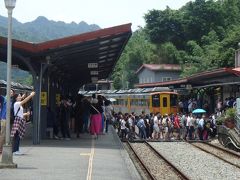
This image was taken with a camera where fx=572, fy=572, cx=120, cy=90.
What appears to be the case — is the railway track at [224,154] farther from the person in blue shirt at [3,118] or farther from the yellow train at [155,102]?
the yellow train at [155,102]

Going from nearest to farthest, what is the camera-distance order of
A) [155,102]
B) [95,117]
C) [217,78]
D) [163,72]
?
[95,117] < [217,78] < [155,102] < [163,72]

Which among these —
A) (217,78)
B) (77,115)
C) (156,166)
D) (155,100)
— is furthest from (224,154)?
(155,100)

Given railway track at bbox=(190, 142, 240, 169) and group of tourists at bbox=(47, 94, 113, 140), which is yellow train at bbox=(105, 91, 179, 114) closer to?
railway track at bbox=(190, 142, 240, 169)

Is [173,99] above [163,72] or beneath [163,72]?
beneath

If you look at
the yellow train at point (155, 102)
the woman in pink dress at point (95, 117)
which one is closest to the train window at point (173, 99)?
the yellow train at point (155, 102)

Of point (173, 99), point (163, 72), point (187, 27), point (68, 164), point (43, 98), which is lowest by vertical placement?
point (68, 164)

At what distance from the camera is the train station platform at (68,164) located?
11039mm

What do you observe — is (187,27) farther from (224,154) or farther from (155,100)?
(224,154)

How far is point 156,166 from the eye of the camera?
18562 millimetres

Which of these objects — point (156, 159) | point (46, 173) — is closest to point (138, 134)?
point (156, 159)

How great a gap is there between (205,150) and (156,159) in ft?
11.9

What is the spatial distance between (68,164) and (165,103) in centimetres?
3023

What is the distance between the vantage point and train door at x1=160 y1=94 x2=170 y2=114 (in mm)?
42531

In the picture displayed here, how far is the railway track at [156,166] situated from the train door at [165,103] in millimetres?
16172
